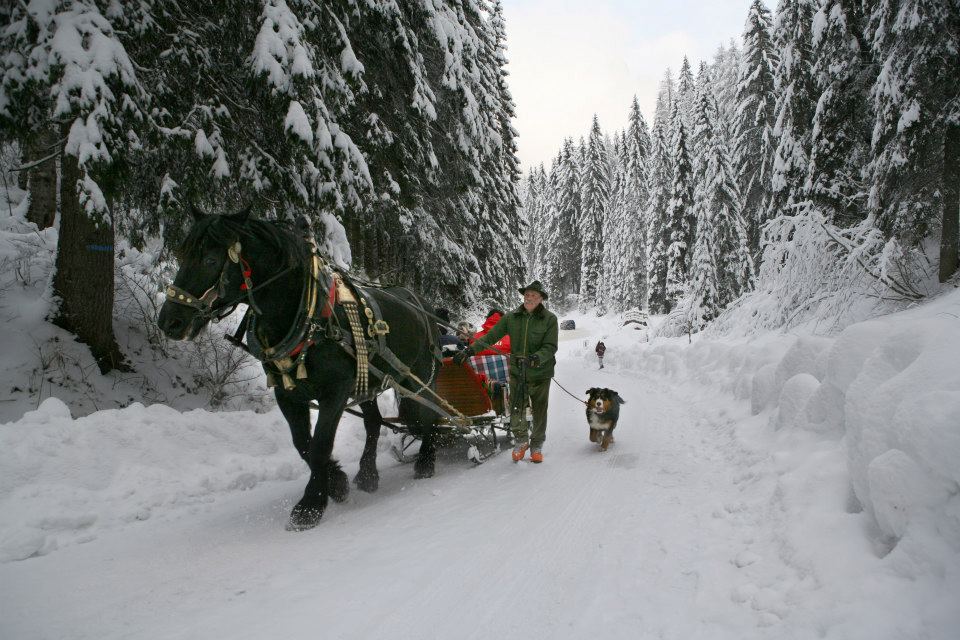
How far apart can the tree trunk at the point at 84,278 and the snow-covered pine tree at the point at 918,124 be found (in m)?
11.6

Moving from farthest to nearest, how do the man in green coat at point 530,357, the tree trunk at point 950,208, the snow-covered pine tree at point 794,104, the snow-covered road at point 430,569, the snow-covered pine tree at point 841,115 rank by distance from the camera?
1. the snow-covered pine tree at point 794,104
2. the snow-covered pine tree at point 841,115
3. the tree trunk at point 950,208
4. the man in green coat at point 530,357
5. the snow-covered road at point 430,569

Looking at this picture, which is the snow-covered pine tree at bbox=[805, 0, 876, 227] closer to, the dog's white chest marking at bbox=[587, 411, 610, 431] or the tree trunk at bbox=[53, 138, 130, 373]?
the dog's white chest marking at bbox=[587, 411, 610, 431]

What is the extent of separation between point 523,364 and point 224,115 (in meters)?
4.63

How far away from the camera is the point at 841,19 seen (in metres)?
10.8

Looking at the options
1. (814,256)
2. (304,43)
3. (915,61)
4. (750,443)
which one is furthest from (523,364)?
(915,61)

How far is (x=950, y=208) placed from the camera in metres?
8.24

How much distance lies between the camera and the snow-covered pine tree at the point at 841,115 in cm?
1074

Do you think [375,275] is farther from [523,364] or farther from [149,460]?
[149,460]

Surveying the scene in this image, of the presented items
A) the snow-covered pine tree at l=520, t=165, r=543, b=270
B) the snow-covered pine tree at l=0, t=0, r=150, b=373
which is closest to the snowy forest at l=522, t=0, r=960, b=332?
the snow-covered pine tree at l=0, t=0, r=150, b=373

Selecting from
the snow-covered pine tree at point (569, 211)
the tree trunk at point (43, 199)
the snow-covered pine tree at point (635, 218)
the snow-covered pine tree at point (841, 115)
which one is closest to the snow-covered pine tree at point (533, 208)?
the snow-covered pine tree at point (569, 211)

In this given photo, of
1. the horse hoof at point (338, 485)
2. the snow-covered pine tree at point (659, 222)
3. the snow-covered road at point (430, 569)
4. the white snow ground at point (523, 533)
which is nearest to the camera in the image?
the white snow ground at point (523, 533)

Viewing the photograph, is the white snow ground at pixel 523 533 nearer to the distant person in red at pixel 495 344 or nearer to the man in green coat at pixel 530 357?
the man in green coat at pixel 530 357

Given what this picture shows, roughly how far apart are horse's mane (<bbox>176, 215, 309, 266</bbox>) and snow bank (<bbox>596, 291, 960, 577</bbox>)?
3.85 metres

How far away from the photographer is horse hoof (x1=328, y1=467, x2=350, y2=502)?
4176 millimetres
